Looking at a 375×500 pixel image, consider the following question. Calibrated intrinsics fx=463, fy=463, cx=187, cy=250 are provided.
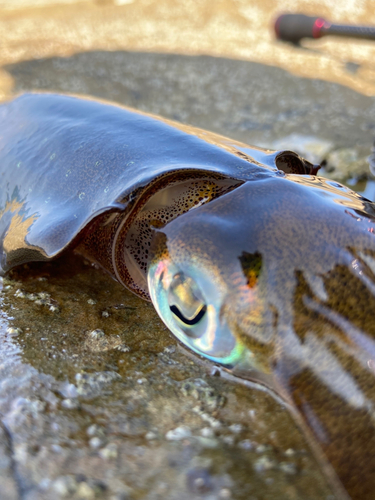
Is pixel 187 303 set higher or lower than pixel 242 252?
lower

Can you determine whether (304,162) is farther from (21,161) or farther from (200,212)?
(21,161)

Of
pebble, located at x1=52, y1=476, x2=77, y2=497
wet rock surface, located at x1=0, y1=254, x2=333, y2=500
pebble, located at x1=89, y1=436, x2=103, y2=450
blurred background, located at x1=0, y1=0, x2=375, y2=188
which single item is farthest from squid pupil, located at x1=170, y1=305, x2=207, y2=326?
blurred background, located at x1=0, y1=0, x2=375, y2=188

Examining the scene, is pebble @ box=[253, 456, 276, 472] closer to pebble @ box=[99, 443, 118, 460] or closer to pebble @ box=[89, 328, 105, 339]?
pebble @ box=[99, 443, 118, 460]

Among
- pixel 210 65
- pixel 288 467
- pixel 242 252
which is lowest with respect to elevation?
pixel 210 65

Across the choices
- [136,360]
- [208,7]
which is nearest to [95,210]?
[136,360]

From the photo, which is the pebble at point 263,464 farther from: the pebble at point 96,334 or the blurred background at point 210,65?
the blurred background at point 210,65

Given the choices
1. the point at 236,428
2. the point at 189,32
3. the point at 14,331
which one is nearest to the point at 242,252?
the point at 236,428

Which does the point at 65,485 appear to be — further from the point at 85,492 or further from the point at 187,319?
the point at 187,319

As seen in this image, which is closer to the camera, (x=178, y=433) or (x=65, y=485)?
(x=65, y=485)
